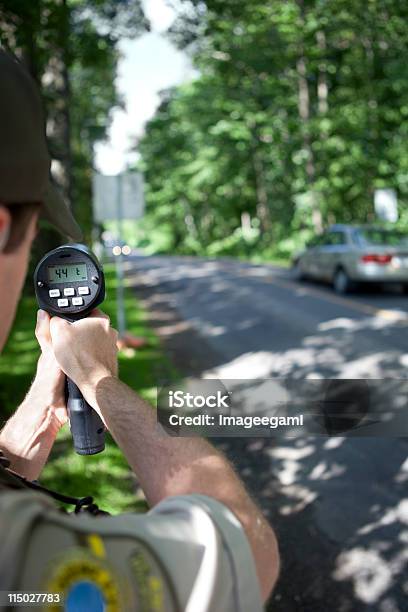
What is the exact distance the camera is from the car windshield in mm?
14534

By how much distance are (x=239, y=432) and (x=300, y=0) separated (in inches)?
985

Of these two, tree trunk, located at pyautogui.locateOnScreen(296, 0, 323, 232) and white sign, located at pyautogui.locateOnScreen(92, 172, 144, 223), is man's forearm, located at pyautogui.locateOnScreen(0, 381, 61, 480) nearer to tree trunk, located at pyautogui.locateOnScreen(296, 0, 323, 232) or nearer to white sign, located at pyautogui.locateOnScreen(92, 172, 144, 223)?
white sign, located at pyautogui.locateOnScreen(92, 172, 144, 223)

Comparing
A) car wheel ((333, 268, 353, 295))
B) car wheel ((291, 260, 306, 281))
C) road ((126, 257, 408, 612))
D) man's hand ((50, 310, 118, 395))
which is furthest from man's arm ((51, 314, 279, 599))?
car wheel ((291, 260, 306, 281))

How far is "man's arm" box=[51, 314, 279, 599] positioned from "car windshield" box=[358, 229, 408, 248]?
1411cm

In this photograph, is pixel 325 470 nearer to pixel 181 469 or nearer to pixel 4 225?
pixel 181 469

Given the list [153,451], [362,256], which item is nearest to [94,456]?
[153,451]

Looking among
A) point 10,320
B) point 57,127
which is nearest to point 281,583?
point 10,320

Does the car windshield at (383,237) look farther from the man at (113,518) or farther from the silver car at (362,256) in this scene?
the man at (113,518)

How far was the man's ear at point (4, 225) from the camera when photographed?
0.78m

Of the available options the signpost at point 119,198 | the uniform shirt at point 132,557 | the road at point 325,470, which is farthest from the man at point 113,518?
the signpost at point 119,198

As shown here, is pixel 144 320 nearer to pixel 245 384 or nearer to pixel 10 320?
pixel 245 384

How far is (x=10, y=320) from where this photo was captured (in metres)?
0.86

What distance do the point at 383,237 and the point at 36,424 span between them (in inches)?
560

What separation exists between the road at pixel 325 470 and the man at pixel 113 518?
2.22 metres
